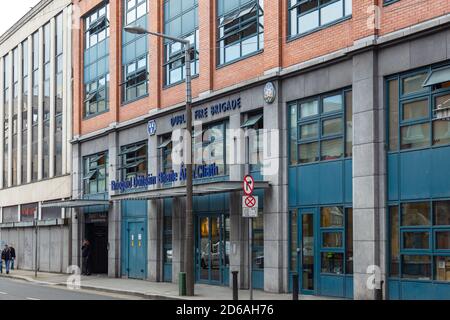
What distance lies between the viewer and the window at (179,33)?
28734mm

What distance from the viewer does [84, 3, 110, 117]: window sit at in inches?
1422

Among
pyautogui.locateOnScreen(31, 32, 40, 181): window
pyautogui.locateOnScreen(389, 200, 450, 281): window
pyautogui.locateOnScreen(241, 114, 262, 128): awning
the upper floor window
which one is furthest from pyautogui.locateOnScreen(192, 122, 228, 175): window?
pyautogui.locateOnScreen(31, 32, 40, 181): window

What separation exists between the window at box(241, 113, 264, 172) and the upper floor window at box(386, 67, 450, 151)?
227 inches

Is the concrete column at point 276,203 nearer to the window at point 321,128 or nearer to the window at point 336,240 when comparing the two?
the window at point 321,128

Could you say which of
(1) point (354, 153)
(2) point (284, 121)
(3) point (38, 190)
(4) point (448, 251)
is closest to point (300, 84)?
(2) point (284, 121)

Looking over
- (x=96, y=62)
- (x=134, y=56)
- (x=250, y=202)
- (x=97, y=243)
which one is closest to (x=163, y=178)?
(x=134, y=56)

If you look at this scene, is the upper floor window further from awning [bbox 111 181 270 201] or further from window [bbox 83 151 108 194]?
window [bbox 83 151 108 194]

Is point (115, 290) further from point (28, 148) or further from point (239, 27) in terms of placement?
point (28, 148)

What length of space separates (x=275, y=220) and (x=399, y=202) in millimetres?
5209

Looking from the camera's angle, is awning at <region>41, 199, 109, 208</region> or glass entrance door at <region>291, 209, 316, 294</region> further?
awning at <region>41, 199, 109, 208</region>

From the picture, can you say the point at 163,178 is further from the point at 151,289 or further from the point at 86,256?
the point at 86,256

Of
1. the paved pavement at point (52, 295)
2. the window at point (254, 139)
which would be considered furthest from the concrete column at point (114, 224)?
the window at point (254, 139)

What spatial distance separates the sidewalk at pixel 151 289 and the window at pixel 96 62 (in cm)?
817

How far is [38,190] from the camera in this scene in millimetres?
44281
